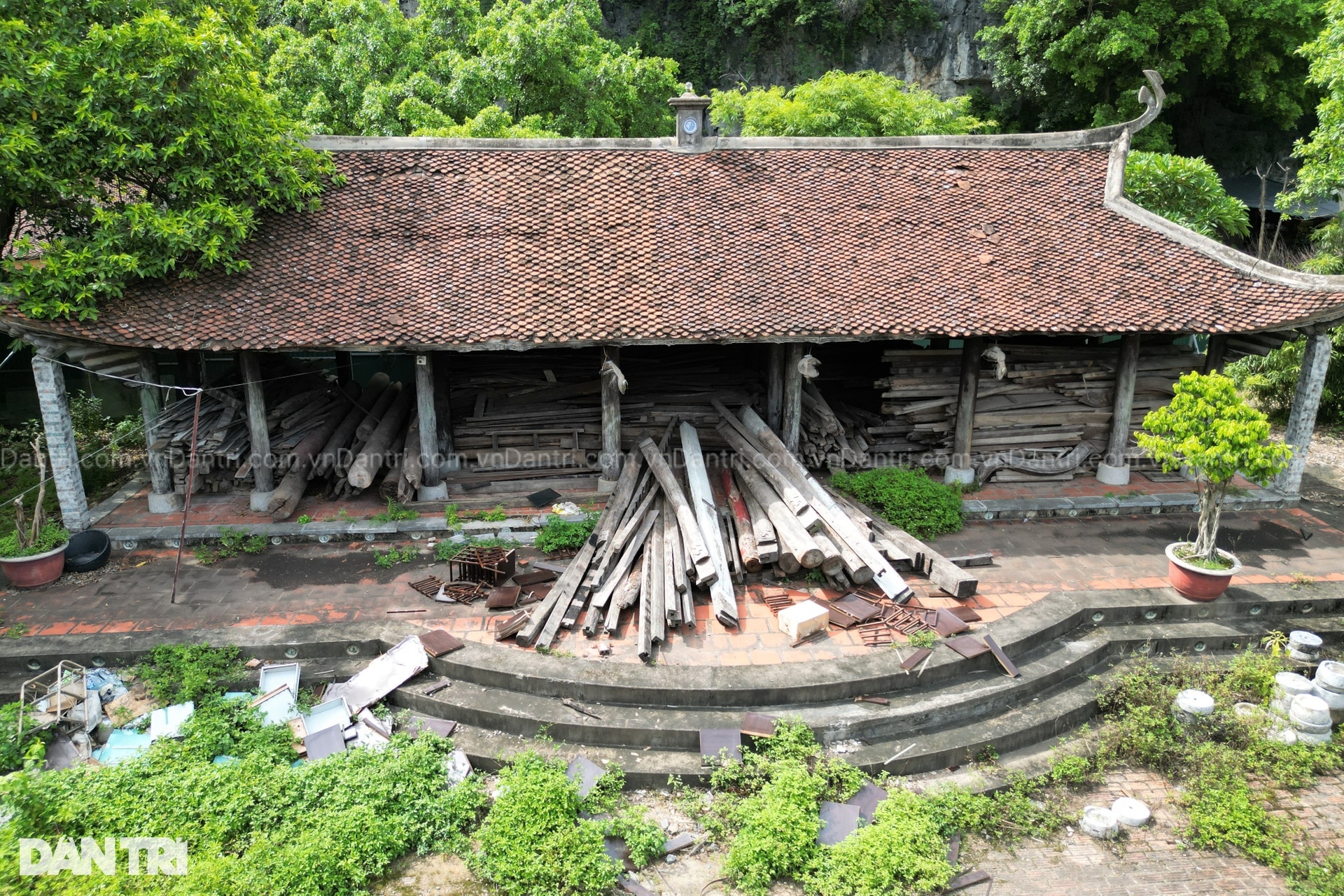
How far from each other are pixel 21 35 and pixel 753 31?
29.7 meters

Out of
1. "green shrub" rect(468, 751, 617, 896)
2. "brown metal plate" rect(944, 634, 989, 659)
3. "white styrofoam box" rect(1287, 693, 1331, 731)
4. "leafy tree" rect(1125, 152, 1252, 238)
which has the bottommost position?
"green shrub" rect(468, 751, 617, 896)

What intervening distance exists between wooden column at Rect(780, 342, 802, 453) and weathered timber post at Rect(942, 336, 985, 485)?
2.64 m

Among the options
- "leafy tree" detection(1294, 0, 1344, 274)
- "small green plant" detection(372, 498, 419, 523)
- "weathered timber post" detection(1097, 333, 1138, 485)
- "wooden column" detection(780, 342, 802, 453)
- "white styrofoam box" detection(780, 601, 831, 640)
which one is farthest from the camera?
"leafy tree" detection(1294, 0, 1344, 274)

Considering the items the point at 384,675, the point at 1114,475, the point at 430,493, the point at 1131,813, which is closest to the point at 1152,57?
the point at 1114,475

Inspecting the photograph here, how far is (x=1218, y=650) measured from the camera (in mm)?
9461

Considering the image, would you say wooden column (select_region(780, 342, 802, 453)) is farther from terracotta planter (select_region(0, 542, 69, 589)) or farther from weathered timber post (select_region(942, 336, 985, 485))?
terracotta planter (select_region(0, 542, 69, 589))

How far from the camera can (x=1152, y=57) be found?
24000 mm

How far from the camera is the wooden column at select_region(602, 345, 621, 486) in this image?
12266 millimetres

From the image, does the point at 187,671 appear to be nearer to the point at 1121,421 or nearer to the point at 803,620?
the point at 803,620

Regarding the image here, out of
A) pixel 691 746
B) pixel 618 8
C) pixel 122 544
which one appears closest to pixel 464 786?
pixel 691 746

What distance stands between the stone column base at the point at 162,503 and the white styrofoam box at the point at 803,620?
9.15 metres

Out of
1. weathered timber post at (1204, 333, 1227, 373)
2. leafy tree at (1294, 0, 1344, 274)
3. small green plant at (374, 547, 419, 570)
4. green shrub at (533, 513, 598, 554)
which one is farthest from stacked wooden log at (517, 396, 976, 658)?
leafy tree at (1294, 0, 1344, 274)

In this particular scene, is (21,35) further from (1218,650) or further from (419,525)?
(1218,650)

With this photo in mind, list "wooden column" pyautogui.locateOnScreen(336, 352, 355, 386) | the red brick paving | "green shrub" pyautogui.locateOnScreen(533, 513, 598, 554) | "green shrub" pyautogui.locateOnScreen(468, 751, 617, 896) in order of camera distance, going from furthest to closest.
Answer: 1. "wooden column" pyautogui.locateOnScreen(336, 352, 355, 386)
2. "green shrub" pyautogui.locateOnScreen(533, 513, 598, 554)
3. the red brick paving
4. "green shrub" pyautogui.locateOnScreen(468, 751, 617, 896)
